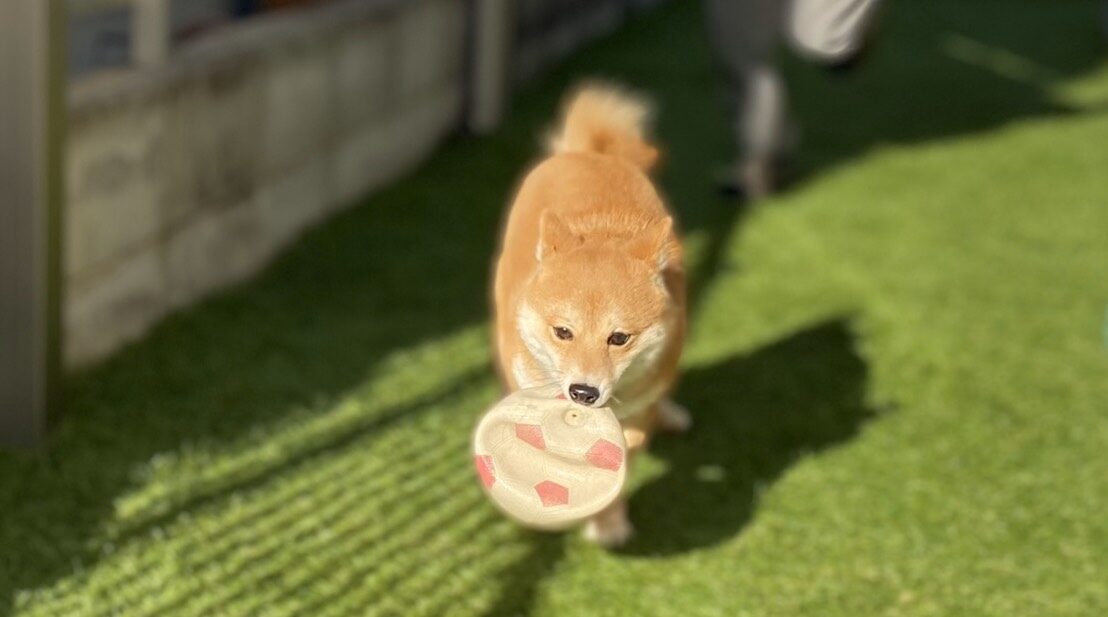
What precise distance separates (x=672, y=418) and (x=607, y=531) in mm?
788

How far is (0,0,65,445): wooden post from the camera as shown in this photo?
12.1ft

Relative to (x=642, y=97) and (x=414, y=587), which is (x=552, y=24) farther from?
(x=414, y=587)

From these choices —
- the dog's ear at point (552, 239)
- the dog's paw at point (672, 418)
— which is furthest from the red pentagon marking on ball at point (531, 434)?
the dog's paw at point (672, 418)

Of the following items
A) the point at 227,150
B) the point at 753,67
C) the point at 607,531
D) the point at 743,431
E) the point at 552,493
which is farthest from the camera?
the point at 753,67

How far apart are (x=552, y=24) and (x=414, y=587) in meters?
6.99

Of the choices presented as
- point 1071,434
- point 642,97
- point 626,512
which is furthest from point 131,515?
point 642,97

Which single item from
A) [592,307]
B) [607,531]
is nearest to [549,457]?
[592,307]

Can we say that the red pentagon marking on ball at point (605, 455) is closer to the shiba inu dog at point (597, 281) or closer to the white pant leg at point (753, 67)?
the shiba inu dog at point (597, 281)

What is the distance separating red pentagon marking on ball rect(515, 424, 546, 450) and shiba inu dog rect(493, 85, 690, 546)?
0.38ft

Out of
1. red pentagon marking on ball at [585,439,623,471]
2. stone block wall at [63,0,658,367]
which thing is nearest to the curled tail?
red pentagon marking on ball at [585,439,623,471]

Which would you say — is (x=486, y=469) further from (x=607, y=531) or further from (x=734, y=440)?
(x=734, y=440)

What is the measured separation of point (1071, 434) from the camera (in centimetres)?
465

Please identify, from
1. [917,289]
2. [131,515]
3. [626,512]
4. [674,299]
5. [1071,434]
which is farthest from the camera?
[917,289]

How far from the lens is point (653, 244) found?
9.84 feet
